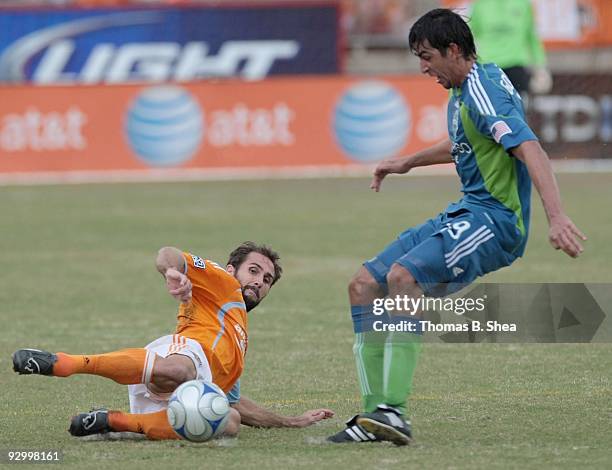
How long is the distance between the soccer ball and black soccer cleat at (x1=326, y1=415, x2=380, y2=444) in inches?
20.3

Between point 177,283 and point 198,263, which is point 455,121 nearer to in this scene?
point 198,263

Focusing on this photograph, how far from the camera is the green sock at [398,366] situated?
6.01 m

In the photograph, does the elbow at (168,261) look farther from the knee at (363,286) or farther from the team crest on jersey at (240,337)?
the knee at (363,286)

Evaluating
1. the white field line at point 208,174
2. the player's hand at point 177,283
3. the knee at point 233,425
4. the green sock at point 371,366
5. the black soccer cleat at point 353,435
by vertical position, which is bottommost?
the black soccer cleat at point 353,435

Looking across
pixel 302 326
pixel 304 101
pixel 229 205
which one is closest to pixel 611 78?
pixel 304 101

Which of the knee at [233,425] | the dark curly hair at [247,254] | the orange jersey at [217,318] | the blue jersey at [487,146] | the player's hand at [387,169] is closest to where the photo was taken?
the blue jersey at [487,146]

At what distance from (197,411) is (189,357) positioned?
41 centimetres

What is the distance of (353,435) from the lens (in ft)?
20.0

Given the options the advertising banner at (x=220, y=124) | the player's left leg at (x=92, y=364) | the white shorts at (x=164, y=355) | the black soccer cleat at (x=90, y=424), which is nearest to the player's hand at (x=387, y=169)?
the white shorts at (x=164, y=355)

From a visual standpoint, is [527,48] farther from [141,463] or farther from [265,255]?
[141,463]

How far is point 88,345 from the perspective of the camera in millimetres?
8945

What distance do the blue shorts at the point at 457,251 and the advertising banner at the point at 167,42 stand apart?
53.5 feet

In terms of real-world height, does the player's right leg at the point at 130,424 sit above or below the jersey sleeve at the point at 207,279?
below
